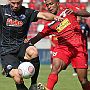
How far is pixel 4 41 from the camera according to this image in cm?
992

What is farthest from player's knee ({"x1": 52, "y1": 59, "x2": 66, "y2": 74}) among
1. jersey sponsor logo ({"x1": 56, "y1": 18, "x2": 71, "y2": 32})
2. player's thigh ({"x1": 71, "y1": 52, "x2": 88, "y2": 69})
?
jersey sponsor logo ({"x1": 56, "y1": 18, "x2": 71, "y2": 32})

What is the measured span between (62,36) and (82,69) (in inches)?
30.0

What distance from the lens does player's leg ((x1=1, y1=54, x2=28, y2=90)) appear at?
9.44 m

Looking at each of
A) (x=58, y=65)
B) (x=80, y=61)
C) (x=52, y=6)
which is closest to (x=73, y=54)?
(x=80, y=61)

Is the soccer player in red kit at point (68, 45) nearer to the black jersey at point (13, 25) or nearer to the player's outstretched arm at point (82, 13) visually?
the player's outstretched arm at point (82, 13)

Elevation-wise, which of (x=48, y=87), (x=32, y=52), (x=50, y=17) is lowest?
(x=48, y=87)

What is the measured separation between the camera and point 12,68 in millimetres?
9609

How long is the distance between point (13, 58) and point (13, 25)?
24.1 inches

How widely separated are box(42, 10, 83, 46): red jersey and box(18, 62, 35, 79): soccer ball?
3.53 ft

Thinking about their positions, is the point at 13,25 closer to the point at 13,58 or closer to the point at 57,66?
the point at 13,58

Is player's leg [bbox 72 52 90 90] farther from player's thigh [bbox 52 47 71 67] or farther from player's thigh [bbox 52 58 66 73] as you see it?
player's thigh [bbox 52 58 66 73]

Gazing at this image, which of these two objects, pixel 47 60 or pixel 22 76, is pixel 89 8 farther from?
pixel 22 76

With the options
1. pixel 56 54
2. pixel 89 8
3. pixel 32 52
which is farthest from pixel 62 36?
pixel 89 8

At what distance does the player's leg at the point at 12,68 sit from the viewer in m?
9.44
